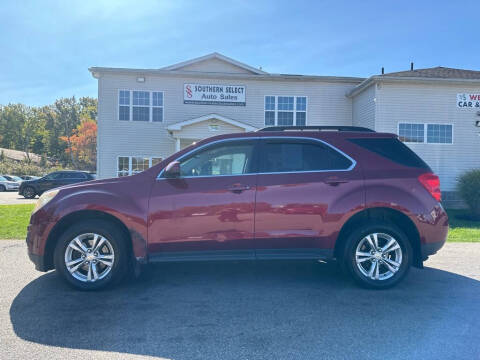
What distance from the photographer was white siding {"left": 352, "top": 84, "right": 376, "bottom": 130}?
15.4m

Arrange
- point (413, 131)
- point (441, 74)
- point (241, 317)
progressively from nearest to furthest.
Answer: point (241, 317), point (413, 131), point (441, 74)

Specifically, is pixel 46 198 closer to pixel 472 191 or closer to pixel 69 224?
pixel 69 224

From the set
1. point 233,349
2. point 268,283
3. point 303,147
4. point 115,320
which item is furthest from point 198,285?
point 303,147

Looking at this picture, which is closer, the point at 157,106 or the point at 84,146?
the point at 157,106

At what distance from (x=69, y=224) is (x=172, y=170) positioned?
4.92ft

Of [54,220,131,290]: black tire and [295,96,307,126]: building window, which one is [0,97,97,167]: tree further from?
[54,220,131,290]: black tire

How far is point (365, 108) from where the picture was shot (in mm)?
16125

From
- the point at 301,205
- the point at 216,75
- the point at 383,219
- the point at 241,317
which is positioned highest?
the point at 216,75

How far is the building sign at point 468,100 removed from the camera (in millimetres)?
15495

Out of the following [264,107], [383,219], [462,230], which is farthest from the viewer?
[264,107]

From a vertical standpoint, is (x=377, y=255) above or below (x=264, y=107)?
below

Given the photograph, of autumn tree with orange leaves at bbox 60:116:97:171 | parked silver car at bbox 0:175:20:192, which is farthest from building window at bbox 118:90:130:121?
autumn tree with orange leaves at bbox 60:116:97:171

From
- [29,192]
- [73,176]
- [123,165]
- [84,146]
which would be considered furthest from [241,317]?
[84,146]

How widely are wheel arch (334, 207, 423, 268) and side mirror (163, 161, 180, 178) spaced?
7.11ft
